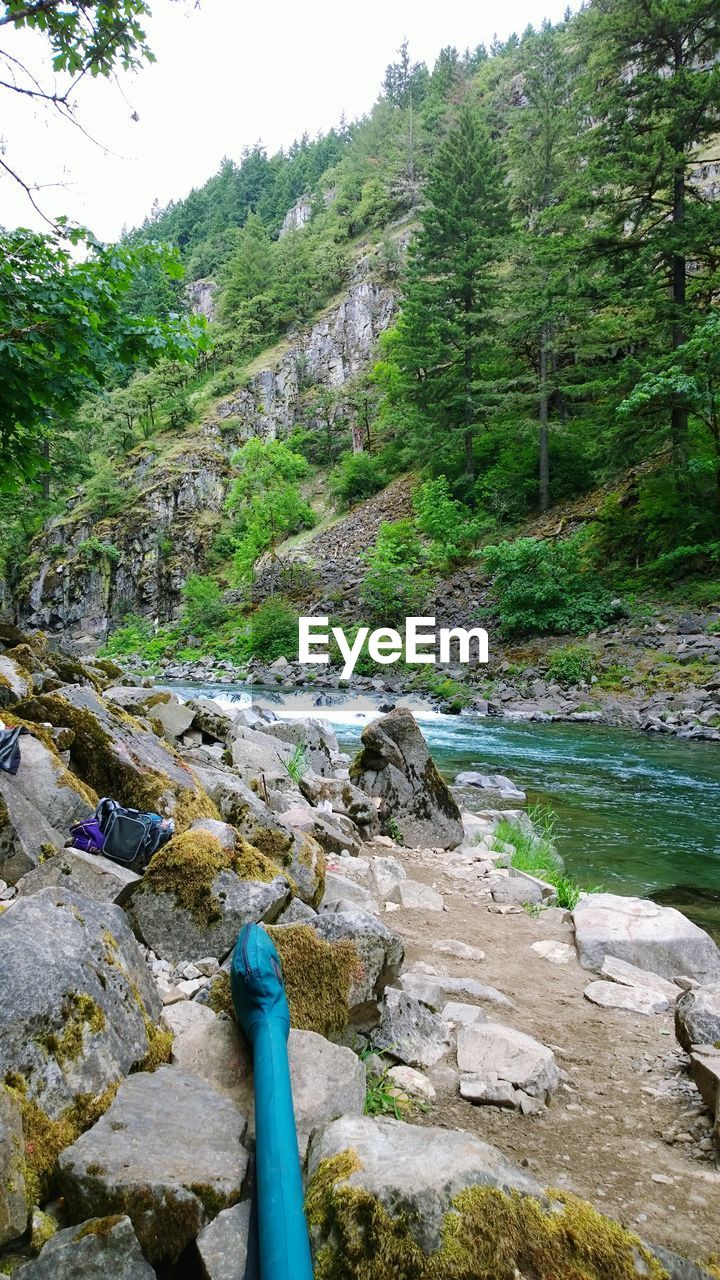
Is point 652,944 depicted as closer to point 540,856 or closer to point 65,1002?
point 540,856

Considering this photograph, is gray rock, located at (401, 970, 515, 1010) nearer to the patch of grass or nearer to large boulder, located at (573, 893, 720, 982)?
large boulder, located at (573, 893, 720, 982)

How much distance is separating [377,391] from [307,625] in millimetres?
22832

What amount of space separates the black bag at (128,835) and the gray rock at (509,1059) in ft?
6.08

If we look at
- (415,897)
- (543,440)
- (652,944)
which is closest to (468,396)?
(543,440)

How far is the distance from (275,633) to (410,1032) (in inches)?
1035

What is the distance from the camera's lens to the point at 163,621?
1645 inches

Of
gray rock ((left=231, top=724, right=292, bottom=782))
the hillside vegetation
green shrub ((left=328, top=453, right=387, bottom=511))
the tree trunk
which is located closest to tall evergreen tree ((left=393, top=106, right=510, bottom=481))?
the hillside vegetation

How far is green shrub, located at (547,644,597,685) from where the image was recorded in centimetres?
1772

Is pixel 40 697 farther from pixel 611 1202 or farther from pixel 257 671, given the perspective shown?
pixel 257 671

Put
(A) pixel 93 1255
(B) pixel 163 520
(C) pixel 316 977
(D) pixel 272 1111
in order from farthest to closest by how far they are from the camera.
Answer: (B) pixel 163 520, (C) pixel 316 977, (D) pixel 272 1111, (A) pixel 93 1255

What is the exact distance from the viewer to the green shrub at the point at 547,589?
19.8m

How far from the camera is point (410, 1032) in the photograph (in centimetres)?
293

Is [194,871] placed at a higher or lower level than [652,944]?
higher

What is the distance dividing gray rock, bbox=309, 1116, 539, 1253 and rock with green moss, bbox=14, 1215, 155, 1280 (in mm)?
460
